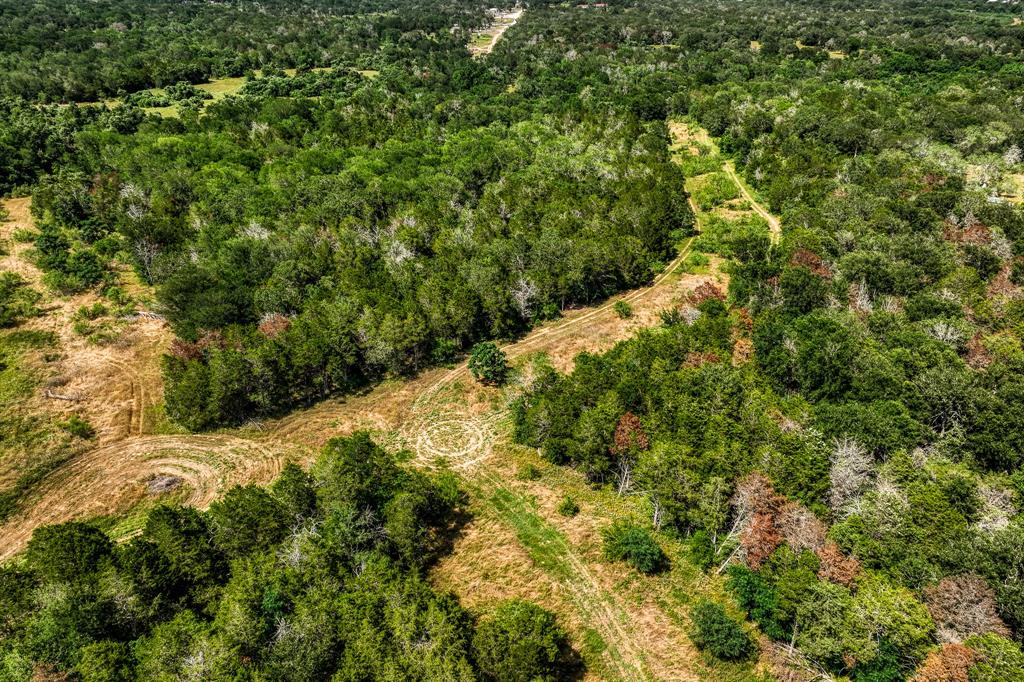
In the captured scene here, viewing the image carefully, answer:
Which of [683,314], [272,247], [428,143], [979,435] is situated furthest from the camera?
[428,143]

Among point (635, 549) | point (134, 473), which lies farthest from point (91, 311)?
point (635, 549)

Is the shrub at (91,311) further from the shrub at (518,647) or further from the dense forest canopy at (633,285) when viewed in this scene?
the shrub at (518,647)

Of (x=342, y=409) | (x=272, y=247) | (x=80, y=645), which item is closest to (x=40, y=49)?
(x=272, y=247)

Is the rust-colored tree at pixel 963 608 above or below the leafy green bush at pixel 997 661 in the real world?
below

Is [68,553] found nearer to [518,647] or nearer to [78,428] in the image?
[78,428]

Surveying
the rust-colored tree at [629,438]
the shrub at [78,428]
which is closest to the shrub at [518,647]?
the rust-colored tree at [629,438]

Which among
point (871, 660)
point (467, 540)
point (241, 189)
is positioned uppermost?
point (241, 189)

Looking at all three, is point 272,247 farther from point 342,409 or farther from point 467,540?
point 467,540
